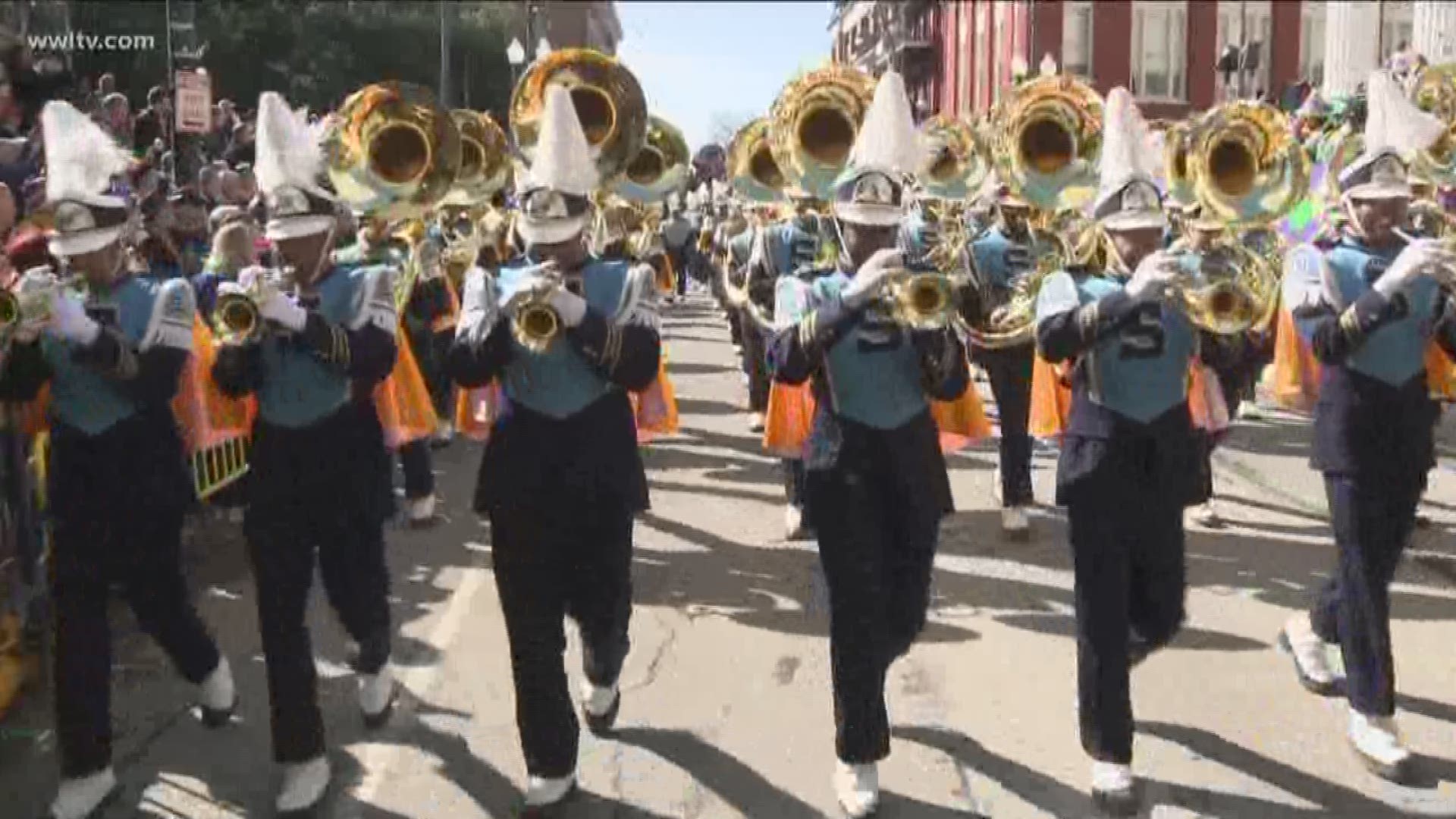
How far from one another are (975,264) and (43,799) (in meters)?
5.31

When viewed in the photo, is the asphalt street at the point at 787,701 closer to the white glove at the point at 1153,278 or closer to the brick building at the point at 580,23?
the white glove at the point at 1153,278

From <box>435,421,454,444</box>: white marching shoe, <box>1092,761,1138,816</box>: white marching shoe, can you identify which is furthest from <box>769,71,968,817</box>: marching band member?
<box>435,421,454,444</box>: white marching shoe

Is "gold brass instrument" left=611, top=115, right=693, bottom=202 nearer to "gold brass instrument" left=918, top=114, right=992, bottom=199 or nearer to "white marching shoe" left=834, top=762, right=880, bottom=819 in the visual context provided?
"gold brass instrument" left=918, top=114, right=992, bottom=199

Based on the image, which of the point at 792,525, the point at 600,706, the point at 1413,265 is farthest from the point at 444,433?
the point at 1413,265

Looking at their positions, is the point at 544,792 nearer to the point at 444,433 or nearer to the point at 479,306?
the point at 479,306

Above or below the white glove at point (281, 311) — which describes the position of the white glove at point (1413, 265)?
above

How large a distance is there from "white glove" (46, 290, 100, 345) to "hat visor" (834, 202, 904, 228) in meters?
2.28

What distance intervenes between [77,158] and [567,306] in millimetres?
1713

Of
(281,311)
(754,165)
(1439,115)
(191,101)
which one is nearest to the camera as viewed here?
(281,311)

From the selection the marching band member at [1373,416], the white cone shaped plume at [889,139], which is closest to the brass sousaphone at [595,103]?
the white cone shaped plume at [889,139]

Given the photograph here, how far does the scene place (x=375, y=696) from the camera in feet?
19.0

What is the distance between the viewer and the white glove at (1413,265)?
16.0 ft

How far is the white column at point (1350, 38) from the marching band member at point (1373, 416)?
89.3ft

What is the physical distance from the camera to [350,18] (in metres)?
39.6
